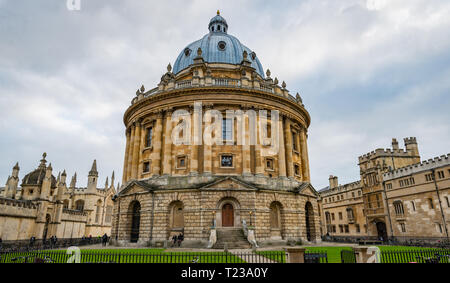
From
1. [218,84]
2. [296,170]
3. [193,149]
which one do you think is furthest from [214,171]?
[296,170]

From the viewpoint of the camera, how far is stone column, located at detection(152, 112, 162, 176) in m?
31.7

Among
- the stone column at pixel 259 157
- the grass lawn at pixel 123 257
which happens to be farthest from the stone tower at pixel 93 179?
the grass lawn at pixel 123 257

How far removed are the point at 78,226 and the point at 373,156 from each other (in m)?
53.6

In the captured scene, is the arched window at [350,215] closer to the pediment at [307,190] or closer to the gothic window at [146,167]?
the pediment at [307,190]

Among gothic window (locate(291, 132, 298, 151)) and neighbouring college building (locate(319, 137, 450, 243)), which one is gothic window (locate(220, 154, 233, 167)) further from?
neighbouring college building (locate(319, 137, 450, 243))

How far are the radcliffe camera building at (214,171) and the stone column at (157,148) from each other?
0.38 ft

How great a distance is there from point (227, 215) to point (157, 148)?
36.7ft

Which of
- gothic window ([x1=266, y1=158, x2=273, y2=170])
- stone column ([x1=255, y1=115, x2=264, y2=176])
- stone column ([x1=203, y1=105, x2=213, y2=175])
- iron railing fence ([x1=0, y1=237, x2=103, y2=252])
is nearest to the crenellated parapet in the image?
gothic window ([x1=266, y1=158, x2=273, y2=170])

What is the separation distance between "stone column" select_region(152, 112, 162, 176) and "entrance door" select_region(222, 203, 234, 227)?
340 inches

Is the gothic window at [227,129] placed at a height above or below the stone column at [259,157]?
above

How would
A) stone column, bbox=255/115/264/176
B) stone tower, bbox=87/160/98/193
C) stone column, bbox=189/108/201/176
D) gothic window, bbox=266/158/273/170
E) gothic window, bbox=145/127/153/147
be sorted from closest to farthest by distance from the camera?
stone column, bbox=189/108/201/176
stone column, bbox=255/115/264/176
gothic window, bbox=266/158/273/170
gothic window, bbox=145/127/153/147
stone tower, bbox=87/160/98/193

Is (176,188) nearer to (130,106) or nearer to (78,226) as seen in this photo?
(130,106)

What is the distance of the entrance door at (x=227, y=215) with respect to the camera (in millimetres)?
28031
